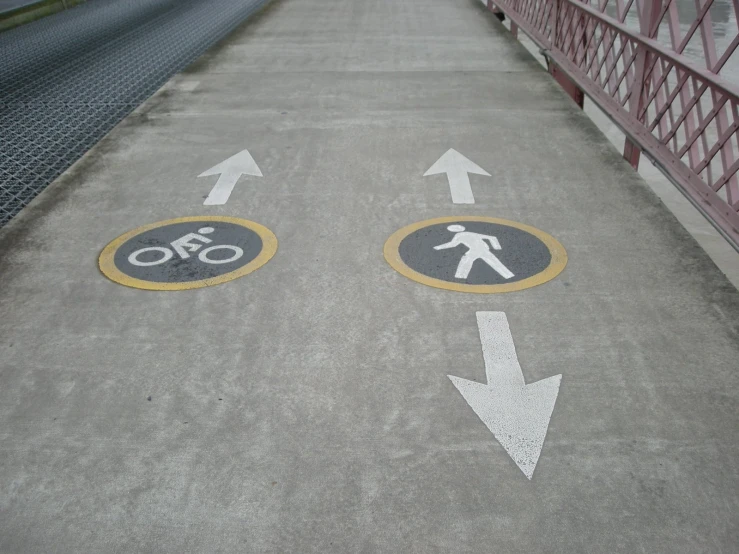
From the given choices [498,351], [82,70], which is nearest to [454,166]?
[498,351]

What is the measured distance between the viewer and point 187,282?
4.98 m

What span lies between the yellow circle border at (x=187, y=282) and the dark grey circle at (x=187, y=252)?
35mm

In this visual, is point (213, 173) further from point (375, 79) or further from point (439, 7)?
point (439, 7)

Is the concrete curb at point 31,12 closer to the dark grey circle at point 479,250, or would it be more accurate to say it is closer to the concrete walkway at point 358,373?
the concrete walkway at point 358,373

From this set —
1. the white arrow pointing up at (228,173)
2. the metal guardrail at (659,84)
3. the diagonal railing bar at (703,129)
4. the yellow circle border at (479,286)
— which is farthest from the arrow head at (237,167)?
the diagonal railing bar at (703,129)

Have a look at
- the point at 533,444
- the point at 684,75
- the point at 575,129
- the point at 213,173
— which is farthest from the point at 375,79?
the point at 533,444

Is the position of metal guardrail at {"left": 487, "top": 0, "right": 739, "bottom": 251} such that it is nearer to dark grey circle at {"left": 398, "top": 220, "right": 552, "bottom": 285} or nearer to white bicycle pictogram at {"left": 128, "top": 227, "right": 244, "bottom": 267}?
dark grey circle at {"left": 398, "top": 220, "right": 552, "bottom": 285}

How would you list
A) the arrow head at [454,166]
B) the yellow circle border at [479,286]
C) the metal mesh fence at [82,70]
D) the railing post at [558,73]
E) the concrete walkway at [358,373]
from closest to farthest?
the concrete walkway at [358,373], the yellow circle border at [479,286], the arrow head at [454,166], the metal mesh fence at [82,70], the railing post at [558,73]

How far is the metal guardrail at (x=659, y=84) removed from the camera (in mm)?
4965

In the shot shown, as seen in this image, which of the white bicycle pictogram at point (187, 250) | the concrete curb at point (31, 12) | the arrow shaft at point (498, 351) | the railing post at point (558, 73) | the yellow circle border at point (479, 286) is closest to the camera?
the arrow shaft at point (498, 351)

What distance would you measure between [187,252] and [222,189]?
4.01 ft

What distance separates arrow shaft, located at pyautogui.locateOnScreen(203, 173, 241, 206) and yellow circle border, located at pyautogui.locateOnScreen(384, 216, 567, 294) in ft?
5.14

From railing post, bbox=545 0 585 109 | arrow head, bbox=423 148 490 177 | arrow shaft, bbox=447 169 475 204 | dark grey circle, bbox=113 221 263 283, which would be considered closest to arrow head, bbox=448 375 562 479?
dark grey circle, bbox=113 221 263 283

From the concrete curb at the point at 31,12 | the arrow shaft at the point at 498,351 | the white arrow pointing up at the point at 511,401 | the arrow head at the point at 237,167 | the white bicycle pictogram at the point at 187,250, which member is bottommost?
the concrete curb at the point at 31,12
